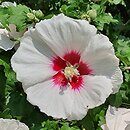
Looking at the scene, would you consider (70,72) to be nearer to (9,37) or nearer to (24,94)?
(24,94)

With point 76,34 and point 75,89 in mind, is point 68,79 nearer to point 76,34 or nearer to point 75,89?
point 75,89

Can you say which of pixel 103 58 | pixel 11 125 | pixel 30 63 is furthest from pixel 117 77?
pixel 11 125

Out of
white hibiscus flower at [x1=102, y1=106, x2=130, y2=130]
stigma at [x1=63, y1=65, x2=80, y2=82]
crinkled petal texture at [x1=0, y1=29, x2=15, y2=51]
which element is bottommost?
white hibiscus flower at [x1=102, y1=106, x2=130, y2=130]

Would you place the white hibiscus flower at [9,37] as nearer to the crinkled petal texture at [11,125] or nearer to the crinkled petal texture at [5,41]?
the crinkled petal texture at [5,41]

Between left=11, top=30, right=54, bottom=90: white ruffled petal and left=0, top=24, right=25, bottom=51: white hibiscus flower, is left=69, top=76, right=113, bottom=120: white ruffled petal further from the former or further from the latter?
left=0, top=24, right=25, bottom=51: white hibiscus flower

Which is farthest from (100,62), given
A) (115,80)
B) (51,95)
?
(51,95)

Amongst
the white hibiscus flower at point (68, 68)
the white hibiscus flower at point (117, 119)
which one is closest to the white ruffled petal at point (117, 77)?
the white hibiscus flower at point (68, 68)

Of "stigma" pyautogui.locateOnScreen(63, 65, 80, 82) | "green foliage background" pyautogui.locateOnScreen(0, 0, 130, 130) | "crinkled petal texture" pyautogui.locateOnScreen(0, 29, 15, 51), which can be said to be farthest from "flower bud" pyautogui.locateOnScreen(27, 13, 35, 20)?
"stigma" pyautogui.locateOnScreen(63, 65, 80, 82)
